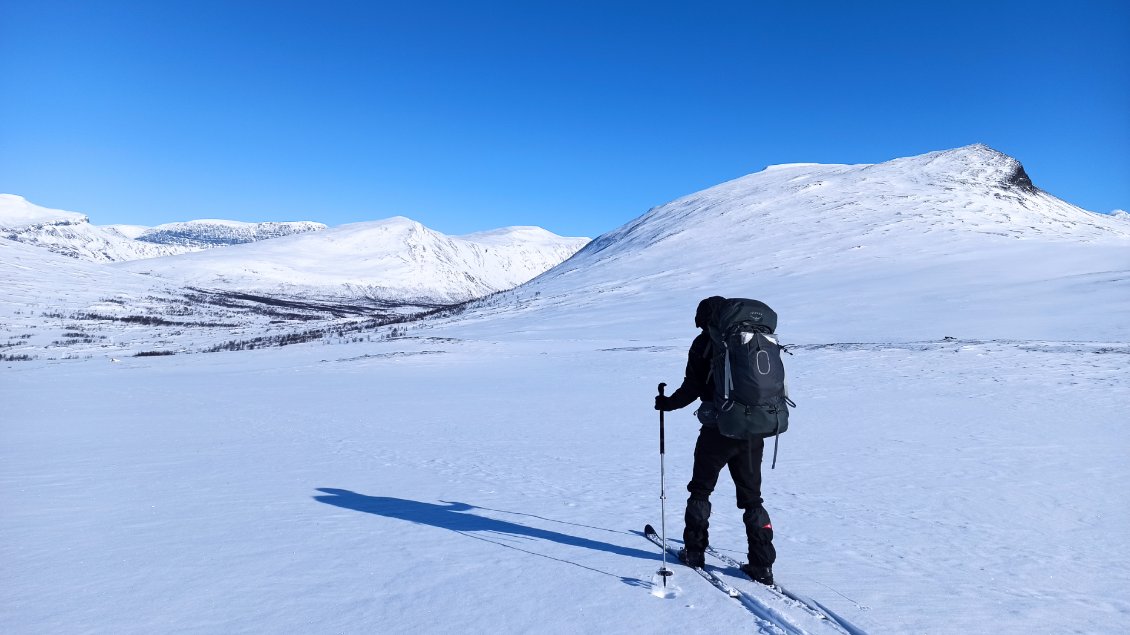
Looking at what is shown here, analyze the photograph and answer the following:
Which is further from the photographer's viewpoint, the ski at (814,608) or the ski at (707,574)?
the ski at (707,574)

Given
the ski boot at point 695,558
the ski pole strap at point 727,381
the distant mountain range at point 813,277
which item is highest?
the distant mountain range at point 813,277

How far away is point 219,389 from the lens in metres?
22.1

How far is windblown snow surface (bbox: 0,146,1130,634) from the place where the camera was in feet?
15.0

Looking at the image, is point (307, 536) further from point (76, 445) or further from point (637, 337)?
point (637, 337)

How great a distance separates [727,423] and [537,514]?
2996 mm

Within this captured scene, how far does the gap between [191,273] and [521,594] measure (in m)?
222

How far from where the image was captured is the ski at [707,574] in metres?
4.78

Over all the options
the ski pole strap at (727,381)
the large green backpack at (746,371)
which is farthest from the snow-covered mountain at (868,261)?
the ski pole strap at (727,381)

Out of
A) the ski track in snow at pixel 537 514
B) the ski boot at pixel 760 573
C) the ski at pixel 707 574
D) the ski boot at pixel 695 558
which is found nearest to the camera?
the ski track in snow at pixel 537 514

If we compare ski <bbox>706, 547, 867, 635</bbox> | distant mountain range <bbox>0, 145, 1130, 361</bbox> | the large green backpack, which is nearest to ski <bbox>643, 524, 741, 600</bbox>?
ski <bbox>706, 547, 867, 635</bbox>

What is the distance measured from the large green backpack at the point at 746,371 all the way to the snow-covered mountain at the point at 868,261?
26.2 meters

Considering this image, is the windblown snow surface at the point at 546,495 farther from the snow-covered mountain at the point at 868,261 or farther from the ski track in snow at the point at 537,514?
the snow-covered mountain at the point at 868,261

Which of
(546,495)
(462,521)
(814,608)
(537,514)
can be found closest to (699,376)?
(814,608)

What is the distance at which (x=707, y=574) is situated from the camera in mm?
5191
